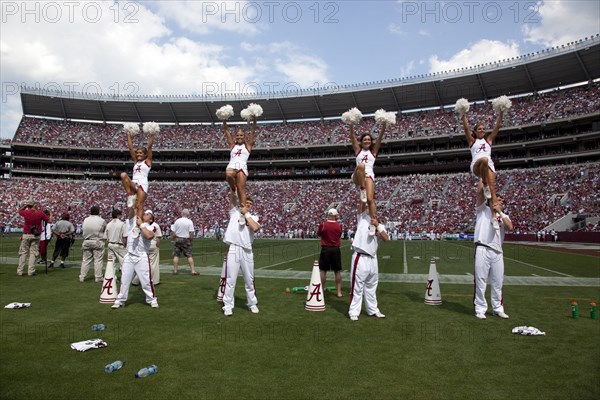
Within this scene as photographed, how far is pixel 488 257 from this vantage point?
7195mm

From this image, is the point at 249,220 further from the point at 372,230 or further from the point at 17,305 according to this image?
the point at 17,305

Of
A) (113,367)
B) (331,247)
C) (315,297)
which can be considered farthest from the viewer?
(331,247)

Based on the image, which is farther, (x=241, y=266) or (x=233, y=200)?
(x=233, y=200)

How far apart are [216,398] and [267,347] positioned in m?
1.52

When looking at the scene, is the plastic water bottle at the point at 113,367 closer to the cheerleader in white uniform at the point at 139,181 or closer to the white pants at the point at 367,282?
the white pants at the point at 367,282

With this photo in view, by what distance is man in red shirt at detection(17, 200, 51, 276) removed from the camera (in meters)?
11.2

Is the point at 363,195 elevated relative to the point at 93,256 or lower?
elevated

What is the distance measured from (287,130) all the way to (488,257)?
199 feet

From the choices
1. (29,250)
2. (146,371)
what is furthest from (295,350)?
(29,250)

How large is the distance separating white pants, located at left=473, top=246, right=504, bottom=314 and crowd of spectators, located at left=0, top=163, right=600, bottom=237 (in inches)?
1465

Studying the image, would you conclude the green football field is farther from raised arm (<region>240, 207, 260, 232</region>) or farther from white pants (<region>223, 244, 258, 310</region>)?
raised arm (<region>240, 207, 260, 232</region>)

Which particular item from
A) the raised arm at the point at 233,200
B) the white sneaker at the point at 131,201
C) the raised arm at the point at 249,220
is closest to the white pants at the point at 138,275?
the white sneaker at the point at 131,201

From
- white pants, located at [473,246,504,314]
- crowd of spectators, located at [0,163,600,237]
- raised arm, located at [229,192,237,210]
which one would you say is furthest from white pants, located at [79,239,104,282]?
crowd of spectators, located at [0,163,600,237]

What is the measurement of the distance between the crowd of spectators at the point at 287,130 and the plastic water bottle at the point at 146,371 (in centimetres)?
5474
